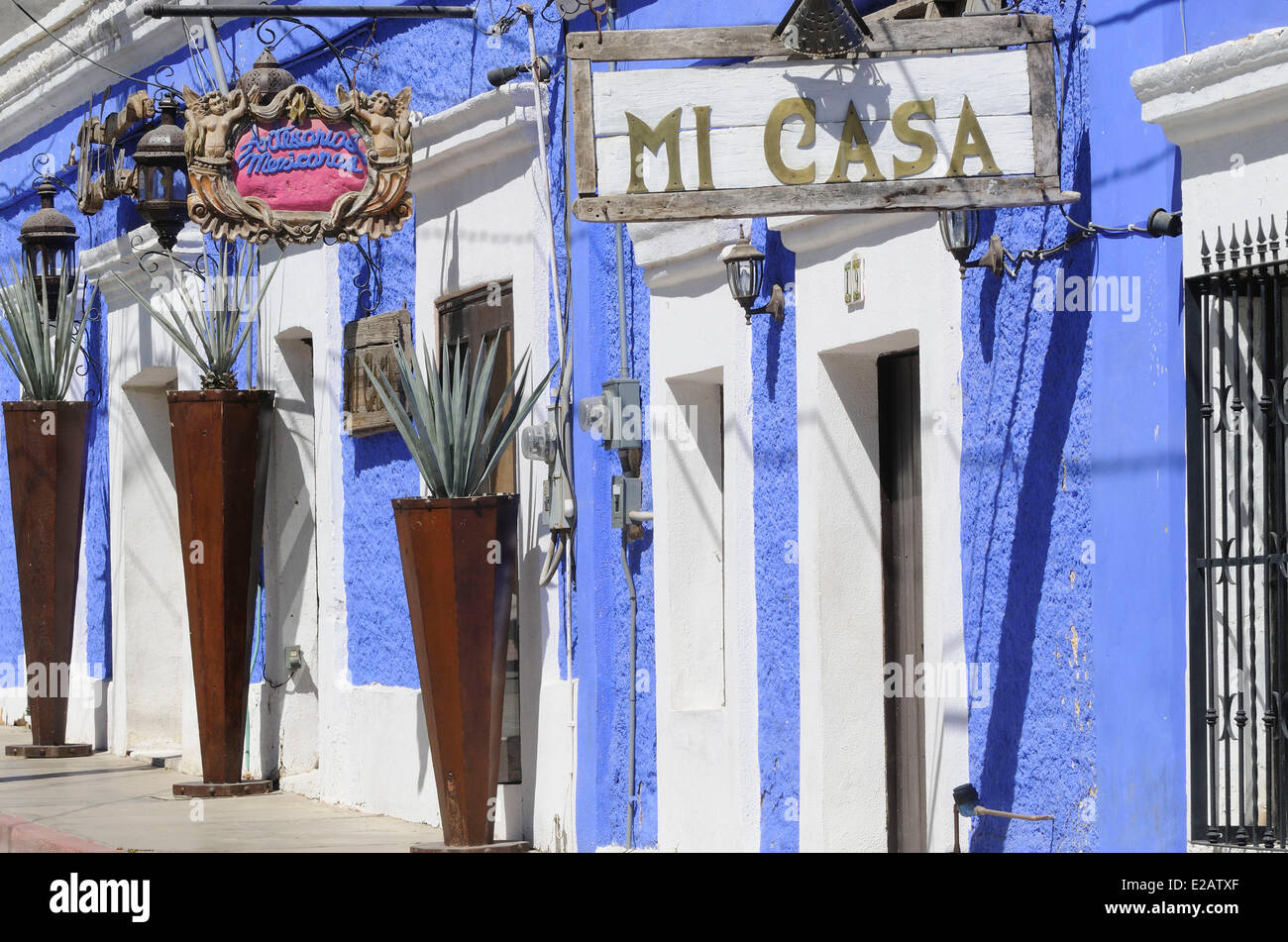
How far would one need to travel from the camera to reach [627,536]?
30.0 ft

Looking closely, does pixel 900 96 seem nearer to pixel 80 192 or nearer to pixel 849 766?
pixel 849 766

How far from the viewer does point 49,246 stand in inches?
564

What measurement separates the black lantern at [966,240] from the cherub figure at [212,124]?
160 inches

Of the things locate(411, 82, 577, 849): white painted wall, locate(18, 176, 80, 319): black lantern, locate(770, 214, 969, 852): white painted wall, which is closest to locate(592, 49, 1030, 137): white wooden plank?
locate(770, 214, 969, 852): white painted wall

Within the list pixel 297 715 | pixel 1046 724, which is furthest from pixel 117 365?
pixel 1046 724

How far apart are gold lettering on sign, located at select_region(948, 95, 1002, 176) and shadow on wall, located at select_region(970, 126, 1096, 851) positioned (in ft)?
1.94

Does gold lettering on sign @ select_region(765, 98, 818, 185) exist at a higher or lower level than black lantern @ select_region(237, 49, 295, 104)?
lower

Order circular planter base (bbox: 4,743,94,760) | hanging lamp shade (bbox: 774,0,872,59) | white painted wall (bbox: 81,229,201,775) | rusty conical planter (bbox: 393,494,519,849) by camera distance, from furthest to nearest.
Result: white painted wall (bbox: 81,229,201,775) → circular planter base (bbox: 4,743,94,760) → rusty conical planter (bbox: 393,494,519,849) → hanging lamp shade (bbox: 774,0,872,59)

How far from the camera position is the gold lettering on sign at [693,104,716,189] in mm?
5980

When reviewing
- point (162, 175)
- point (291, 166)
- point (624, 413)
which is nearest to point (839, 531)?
point (624, 413)

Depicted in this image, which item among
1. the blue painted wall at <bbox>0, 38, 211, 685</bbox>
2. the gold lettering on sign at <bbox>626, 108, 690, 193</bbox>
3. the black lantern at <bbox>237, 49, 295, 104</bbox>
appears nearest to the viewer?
the gold lettering on sign at <bbox>626, 108, 690, 193</bbox>

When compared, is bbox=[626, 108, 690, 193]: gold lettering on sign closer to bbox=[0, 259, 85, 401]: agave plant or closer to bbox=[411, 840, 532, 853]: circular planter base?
bbox=[411, 840, 532, 853]: circular planter base
